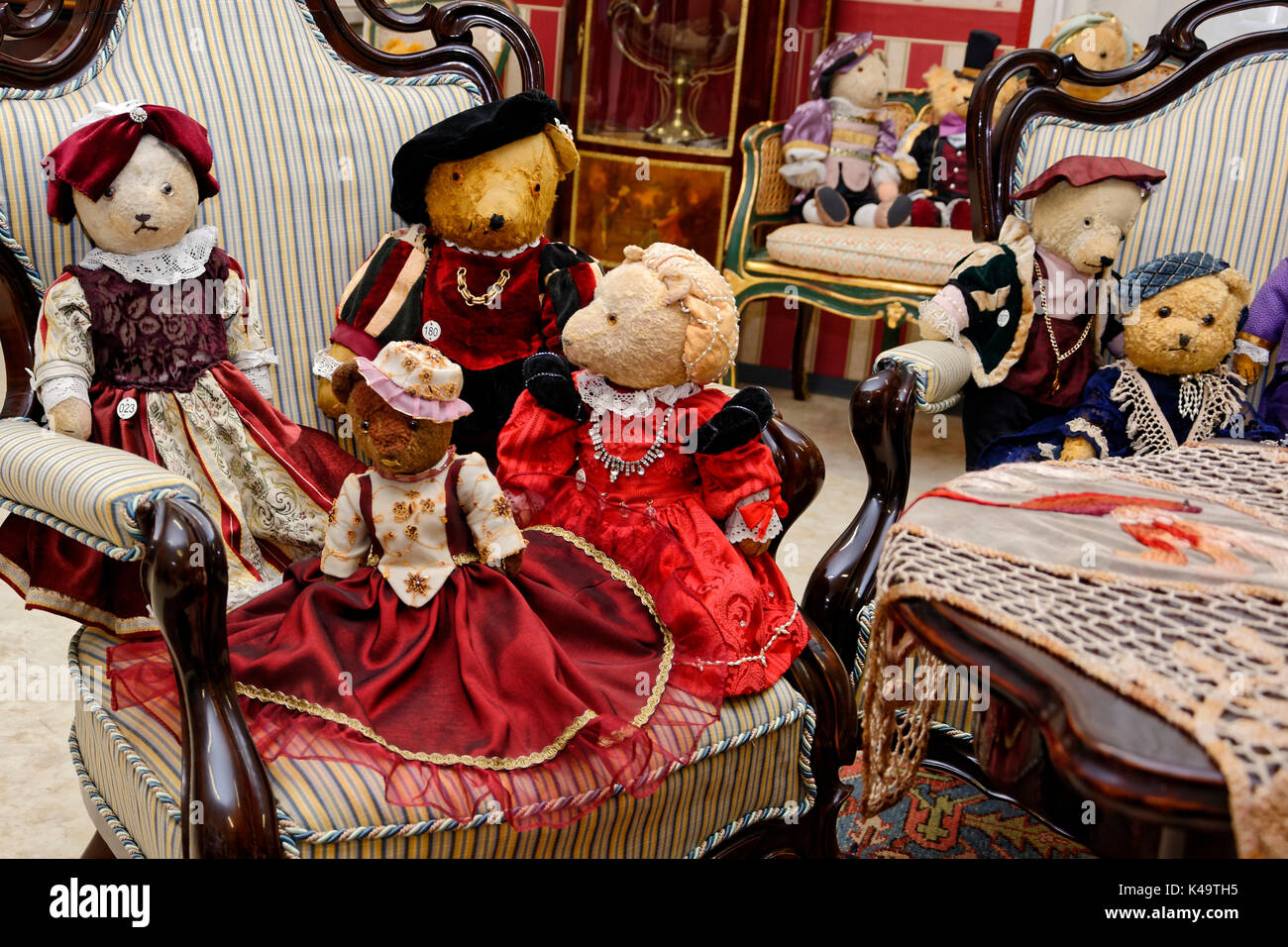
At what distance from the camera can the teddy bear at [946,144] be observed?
415 centimetres

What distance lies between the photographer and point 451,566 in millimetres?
1609

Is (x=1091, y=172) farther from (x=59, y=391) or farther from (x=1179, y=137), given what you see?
(x=59, y=391)

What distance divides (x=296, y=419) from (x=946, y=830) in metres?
1.40

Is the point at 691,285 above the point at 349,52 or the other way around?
the other way around

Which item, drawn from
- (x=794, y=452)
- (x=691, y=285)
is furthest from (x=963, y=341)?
(x=691, y=285)

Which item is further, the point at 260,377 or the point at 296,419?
the point at 296,419

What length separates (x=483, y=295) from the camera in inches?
82.8

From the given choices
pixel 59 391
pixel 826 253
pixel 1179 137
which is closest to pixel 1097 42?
pixel 826 253

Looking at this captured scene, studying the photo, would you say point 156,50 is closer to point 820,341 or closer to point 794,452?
point 794,452

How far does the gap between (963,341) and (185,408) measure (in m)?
1.45

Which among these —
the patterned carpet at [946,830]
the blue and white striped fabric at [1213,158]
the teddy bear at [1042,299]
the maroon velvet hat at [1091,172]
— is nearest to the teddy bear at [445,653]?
the patterned carpet at [946,830]

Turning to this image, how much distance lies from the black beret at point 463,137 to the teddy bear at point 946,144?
249cm

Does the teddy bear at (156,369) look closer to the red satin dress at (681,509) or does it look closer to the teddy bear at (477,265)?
the teddy bear at (477,265)

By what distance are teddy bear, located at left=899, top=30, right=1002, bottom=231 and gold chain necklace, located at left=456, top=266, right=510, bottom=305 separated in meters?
2.53
